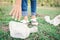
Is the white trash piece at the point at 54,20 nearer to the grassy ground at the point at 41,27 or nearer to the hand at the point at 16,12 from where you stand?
the grassy ground at the point at 41,27

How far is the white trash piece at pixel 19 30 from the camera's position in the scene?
153 cm

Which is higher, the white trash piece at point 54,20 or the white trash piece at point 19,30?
the white trash piece at point 54,20

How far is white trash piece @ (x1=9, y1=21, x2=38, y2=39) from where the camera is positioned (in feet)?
5.03

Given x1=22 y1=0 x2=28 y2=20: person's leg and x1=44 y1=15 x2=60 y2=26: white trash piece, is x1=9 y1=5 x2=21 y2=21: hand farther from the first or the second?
x1=44 y1=15 x2=60 y2=26: white trash piece

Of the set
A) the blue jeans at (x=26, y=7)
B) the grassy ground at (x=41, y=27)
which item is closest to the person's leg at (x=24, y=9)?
the blue jeans at (x=26, y=7)

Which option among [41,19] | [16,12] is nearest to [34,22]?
[41,19]

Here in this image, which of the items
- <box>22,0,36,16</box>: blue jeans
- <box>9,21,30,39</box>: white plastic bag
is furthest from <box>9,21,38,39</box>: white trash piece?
<box>22,0,36,16</box>: blue jeans

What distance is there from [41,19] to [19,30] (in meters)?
0.24

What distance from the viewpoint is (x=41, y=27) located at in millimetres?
1585

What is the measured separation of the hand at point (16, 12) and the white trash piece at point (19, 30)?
0.06 metres

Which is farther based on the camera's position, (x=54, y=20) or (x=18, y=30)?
(x=54, y=20)

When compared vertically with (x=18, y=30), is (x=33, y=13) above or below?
above

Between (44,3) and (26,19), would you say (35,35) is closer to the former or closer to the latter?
(26,19)

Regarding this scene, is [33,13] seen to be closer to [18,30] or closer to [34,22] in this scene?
[34,22]
